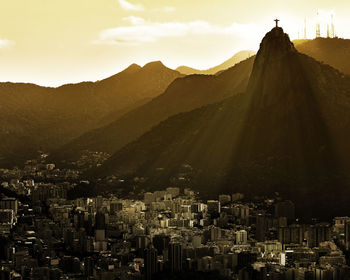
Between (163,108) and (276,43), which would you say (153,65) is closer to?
(163,108)

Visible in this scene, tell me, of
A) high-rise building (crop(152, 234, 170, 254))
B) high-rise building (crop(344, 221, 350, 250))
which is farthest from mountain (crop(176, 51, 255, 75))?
high-rise building (crop(152, 234, 170, 254))

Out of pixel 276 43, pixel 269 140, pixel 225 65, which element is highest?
pixel 225 65

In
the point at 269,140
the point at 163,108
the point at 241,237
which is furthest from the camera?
the point at 163,108

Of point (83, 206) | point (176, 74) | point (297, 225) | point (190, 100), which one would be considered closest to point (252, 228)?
point (297, 225)

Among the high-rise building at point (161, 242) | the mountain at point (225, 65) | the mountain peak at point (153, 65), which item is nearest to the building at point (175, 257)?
the high-rise building at point (161, 242)

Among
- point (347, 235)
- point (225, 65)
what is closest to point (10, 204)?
point (347, 235)

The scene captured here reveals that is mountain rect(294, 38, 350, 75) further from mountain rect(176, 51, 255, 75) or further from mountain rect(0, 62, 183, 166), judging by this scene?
mountain rect(0, 62, 183, 166)

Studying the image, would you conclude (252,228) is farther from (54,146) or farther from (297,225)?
(54,146)
